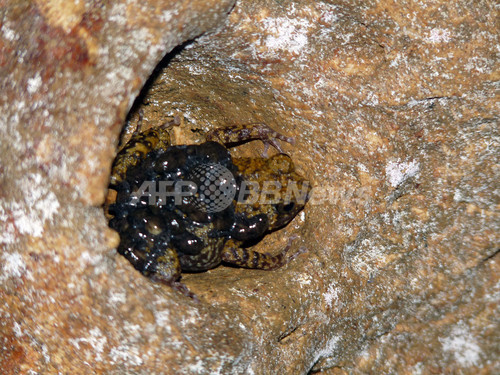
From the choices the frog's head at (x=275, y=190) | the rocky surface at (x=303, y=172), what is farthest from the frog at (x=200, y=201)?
the rocky surface at (x=303, y=172)

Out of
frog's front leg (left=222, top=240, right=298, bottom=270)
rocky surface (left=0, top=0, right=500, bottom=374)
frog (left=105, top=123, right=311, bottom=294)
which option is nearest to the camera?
rocky surface (left=0, top=0, right=500, bottom=374)

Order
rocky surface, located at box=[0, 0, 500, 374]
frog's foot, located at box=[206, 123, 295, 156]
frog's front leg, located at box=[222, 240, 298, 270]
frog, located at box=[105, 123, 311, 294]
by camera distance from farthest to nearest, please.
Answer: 1. frog's foot, located at box=[206, 123, 295, 156]
2. frog's front leg, located at box=[222, 240, 298, 270]
3. frog, located at box=[105, 123, 311, 294]
4. rocky surface, located at box=[0, 0, 500, 374]

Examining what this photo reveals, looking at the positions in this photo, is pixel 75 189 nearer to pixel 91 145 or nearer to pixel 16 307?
pixel 91 145

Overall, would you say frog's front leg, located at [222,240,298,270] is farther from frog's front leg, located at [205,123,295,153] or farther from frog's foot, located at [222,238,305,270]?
frog's front leg, located at [205,123,295,153]

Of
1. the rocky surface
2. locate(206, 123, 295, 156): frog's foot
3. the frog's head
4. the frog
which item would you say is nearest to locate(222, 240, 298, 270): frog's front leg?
the frog

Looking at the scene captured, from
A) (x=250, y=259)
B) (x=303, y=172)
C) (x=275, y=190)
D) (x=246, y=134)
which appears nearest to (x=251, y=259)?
(x=250, y=259)

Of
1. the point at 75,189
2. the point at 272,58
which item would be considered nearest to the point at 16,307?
the point at 75,189

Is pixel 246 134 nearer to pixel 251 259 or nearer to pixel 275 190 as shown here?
pixel 275 190
